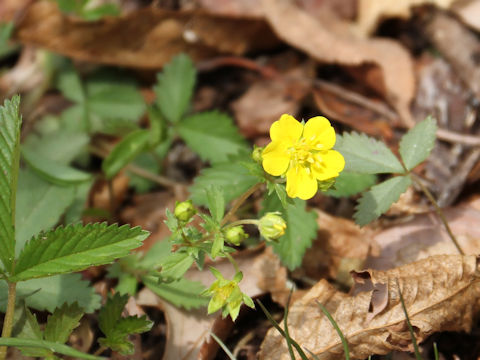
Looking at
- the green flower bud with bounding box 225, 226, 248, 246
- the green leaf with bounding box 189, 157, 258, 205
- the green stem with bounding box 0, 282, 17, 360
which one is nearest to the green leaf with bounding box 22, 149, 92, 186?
the green leaf with bounding box 189, 157, 258, 205

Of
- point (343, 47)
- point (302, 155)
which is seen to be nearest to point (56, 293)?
point (302, 155)

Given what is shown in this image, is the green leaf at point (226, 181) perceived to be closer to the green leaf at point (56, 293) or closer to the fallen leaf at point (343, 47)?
the green leaf at point (56, 293)

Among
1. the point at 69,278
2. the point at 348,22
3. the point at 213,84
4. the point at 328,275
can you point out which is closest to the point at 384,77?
the point at 348,22

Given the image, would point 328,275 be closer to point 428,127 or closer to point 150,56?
point 428,127

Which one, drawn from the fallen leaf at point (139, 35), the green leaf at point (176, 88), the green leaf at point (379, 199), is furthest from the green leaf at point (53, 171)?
the green leaf at point (379, 199)

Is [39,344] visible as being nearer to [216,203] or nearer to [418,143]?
[216,203]

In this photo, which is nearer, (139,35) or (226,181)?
(226,181)
